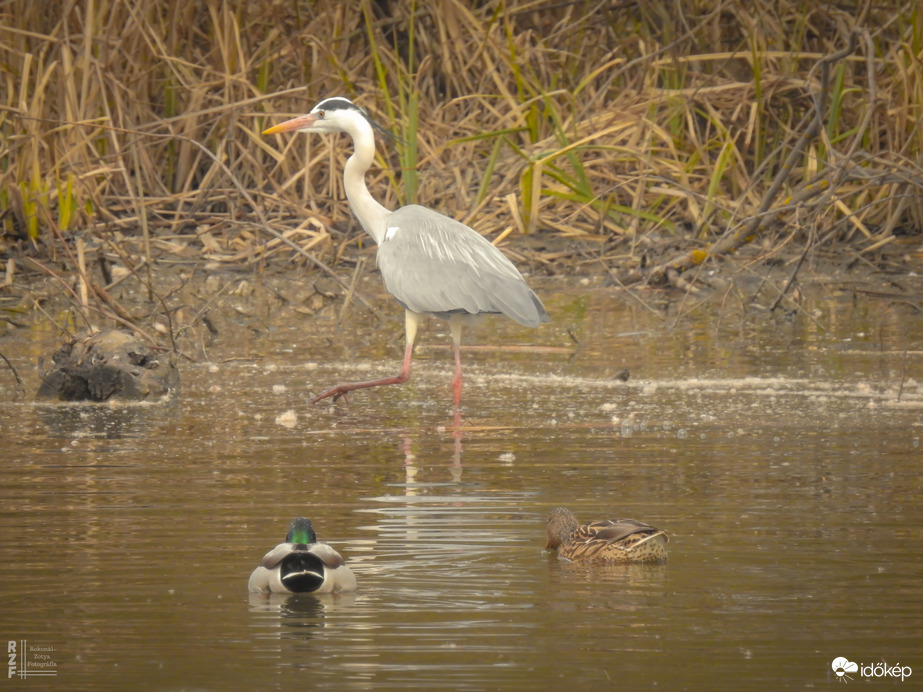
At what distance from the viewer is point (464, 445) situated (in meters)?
7.21

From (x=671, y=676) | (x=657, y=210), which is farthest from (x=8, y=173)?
(x=671, y=676)

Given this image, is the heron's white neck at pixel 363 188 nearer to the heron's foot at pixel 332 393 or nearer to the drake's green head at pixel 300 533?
the heron's foot at pixel 332 393

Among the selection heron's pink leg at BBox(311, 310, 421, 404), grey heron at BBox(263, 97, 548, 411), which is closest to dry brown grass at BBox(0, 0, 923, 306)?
grey heron at BBox(263, 97, 548, 411)

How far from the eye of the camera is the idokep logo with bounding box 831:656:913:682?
3947 millimetres

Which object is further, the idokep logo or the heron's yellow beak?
the heron's yellow beak

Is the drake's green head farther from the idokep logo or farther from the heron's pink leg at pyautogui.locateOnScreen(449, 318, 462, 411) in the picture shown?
the heron's pink leg at pyautogui.locateOnScreen(449, 318, 462, 411)

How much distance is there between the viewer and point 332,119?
33.2 feet

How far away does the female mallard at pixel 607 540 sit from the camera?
502cm

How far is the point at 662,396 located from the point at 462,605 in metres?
3.91

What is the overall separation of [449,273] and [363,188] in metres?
1.14

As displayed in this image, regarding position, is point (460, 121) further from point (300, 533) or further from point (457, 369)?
point (300, 533)

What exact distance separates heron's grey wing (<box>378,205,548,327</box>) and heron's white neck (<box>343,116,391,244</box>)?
327 millimetres

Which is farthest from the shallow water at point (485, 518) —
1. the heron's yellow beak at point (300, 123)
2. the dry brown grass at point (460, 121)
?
the dry brown grass at point (460, 121)

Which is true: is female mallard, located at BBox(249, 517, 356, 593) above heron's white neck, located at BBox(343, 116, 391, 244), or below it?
below
